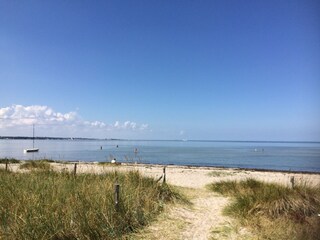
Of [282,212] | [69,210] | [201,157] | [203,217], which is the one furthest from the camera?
[201,157]

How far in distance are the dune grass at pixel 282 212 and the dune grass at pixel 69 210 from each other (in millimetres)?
2281

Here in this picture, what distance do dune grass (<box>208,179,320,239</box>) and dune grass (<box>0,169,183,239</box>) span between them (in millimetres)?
2281

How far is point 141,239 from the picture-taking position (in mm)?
6461

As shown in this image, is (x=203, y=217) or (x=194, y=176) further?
(x=194, y=176)

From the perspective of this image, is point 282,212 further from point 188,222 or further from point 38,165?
point 38,165

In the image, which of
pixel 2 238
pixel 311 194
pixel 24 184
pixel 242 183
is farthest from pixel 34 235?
pixel 242 183

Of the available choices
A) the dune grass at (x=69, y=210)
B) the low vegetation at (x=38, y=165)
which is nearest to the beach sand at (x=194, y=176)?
the low vegetation at (x=38, y=165)

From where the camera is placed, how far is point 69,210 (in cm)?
630

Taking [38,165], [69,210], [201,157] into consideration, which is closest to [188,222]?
[69,210]

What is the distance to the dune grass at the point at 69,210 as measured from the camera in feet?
19.0

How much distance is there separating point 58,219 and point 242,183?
28.5ft

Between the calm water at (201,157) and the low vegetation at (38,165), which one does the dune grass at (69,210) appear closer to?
the calm water at (201,157)

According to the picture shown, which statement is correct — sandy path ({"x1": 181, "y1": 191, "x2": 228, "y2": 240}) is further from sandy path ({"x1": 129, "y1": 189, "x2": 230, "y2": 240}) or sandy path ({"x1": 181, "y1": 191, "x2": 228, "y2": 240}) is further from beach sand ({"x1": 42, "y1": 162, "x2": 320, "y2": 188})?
beach sand ({"x1": 42, "y1": 162, "x2": 320, "y2": 188})

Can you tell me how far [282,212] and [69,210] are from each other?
5.24 metres
